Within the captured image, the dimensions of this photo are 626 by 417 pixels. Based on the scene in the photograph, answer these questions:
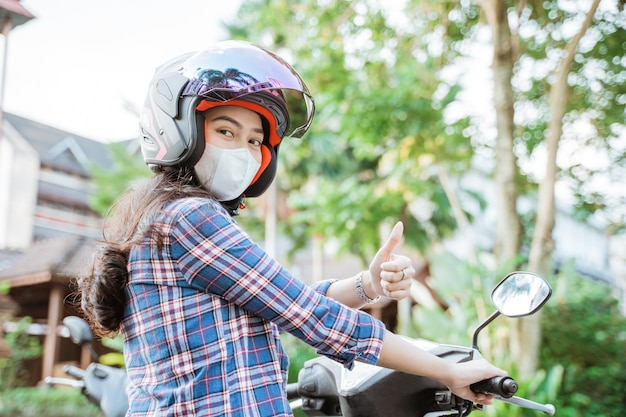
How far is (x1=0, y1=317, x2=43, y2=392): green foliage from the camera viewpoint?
10.9m

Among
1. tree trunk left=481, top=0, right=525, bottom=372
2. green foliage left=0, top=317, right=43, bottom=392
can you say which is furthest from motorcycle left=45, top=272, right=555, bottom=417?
green foliage left=0, top=317, right=43, bottom=392

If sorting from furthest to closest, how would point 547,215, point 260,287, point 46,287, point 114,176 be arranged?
point 114,176 → point 46,287 → point 547,215 → point 260,287

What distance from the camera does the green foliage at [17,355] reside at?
427 inches

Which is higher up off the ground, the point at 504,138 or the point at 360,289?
the point at 504,138

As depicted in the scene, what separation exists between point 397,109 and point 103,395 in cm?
670

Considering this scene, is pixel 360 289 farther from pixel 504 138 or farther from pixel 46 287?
pixel 46 287

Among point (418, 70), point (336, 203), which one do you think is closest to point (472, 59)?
point (418, 70)

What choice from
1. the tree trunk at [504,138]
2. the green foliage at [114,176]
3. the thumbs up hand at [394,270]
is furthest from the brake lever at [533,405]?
the green foliage at [114,176]

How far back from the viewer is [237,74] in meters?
1.51

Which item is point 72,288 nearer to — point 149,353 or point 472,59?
point 149,353

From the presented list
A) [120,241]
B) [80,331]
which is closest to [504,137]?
[80,331]

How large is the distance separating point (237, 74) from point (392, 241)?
52 centimetres

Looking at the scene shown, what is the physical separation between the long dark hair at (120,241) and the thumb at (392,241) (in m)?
0.42

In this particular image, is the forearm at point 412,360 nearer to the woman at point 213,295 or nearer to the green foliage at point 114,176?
the woman at point 213,295
